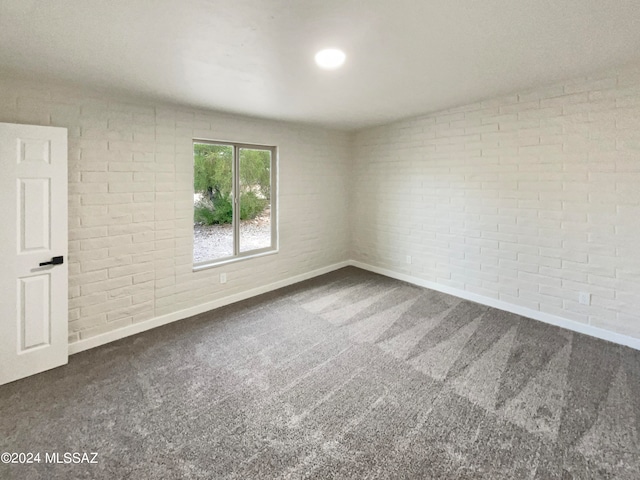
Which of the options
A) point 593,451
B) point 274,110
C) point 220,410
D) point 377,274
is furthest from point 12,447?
point 377,274

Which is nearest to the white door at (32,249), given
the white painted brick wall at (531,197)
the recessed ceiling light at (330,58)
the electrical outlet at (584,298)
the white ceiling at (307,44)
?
the white ceiling at (307,44)

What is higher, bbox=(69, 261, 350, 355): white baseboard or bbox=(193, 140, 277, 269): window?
bbox=(193, 140, 277, 269): window

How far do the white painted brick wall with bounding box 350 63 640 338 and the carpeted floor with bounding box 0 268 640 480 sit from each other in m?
0.54

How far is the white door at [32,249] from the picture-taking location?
242 cm

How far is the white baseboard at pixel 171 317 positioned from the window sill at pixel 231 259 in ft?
1.48

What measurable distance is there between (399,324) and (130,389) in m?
2.59

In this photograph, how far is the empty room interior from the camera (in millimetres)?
1800

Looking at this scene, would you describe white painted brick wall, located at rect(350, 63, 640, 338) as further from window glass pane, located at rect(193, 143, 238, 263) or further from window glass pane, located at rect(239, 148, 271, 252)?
window glass pane, located at rect(193, 143, 238, 263)

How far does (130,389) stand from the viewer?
7.77ft

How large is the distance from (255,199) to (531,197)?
3481mm

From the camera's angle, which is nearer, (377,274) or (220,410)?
(220,410)

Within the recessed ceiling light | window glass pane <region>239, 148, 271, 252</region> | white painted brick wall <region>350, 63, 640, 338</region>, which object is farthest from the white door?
white painted brick wall <region>350, 63, 640, 338</region>

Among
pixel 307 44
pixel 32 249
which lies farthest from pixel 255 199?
pixel 307 44

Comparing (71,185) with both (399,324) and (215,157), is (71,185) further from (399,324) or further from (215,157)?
(399,324)
